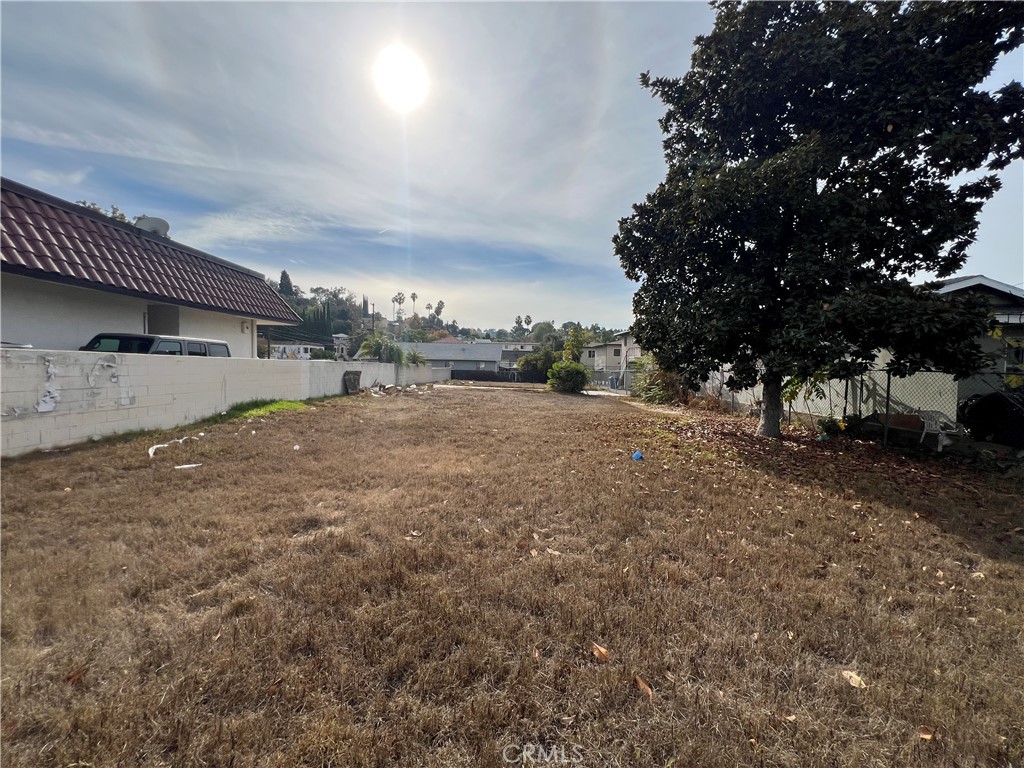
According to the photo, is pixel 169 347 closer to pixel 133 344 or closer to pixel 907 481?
pixel 133 344

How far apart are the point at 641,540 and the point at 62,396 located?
7.54 meters

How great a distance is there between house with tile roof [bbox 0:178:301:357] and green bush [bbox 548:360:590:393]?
1553 centimetres

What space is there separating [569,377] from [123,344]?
18.4 metres

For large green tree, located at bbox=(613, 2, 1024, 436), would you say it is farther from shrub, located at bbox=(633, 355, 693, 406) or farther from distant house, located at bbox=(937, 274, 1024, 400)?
shrub, located at bbox=(633, 355, 693, 406)

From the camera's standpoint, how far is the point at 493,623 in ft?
7.28

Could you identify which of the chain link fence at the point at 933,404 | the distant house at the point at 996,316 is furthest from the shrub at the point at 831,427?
the distant house at the point at 996,316

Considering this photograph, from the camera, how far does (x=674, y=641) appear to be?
84.4 inches

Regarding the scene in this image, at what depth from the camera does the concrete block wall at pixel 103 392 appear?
15.8 feet

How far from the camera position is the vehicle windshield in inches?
302

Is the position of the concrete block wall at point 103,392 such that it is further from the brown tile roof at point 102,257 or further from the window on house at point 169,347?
A: the brown tile roof at point 102,257

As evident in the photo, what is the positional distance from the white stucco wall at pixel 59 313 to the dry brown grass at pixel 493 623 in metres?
4.75

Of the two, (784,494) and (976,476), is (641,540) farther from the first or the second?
(976,476)

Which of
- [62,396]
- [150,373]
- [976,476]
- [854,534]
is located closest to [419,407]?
[150,373]
